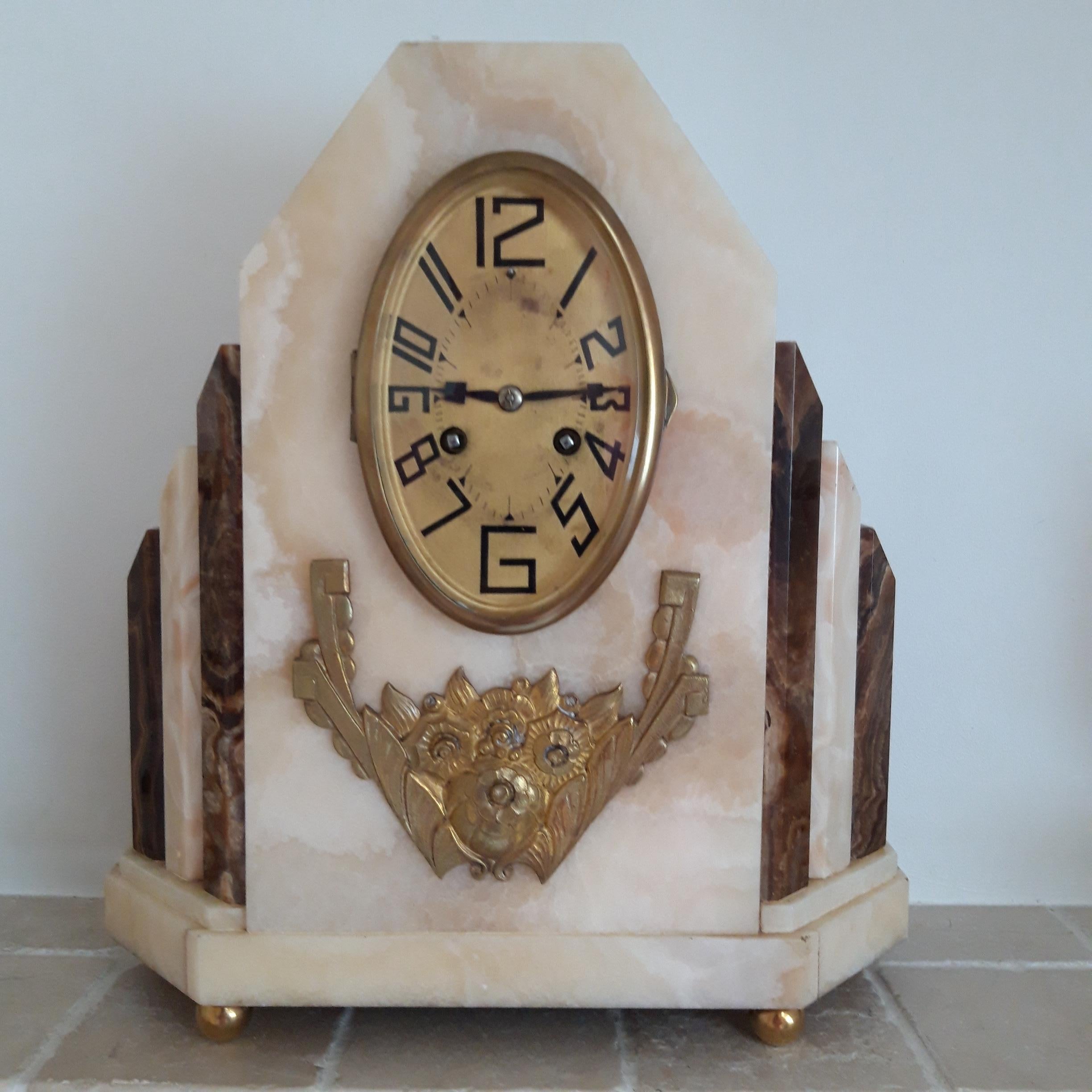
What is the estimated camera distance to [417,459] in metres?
0.92

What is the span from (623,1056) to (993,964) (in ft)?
1.61

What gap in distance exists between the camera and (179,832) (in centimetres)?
101

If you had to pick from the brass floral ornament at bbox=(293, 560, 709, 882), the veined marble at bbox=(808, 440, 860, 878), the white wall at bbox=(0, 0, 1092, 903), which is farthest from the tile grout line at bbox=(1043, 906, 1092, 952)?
the brass floral ornament at bbox=(293, 560, 709, 882)

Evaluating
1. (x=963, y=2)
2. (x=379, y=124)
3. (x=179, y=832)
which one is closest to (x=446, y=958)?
(x=179, y=832)

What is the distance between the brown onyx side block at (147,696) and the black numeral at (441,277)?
0.40 metres

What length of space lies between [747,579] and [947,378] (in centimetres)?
55

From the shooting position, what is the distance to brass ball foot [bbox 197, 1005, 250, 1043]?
945 millimetres

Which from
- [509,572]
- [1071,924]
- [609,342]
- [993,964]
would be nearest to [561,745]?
[509,572]

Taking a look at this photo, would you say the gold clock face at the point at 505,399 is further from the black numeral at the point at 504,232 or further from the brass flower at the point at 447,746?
the brass flower at the point at 447,746

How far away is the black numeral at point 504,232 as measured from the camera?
0.91 meters

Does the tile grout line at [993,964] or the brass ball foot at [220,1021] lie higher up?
the brass ball foot at [220,1021]

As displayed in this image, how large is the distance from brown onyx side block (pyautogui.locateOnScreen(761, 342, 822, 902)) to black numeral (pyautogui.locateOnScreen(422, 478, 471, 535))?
0.29m

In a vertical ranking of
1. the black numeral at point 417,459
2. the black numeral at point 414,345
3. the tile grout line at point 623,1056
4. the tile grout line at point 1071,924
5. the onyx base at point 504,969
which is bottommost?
the tile grout line at point 1071,924

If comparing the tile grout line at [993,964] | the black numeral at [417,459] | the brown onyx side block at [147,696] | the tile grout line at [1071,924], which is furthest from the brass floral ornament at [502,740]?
the tile grout line at [1071,924]
